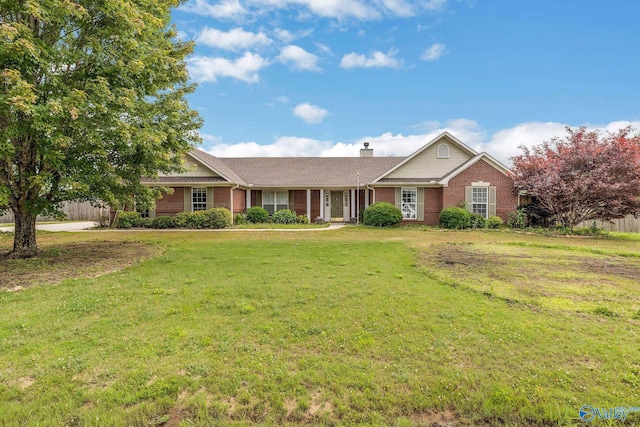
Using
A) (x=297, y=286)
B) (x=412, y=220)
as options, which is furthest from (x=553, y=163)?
(x=297, y=286)

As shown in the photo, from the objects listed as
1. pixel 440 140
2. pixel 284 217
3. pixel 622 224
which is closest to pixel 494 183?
pixel 440 140

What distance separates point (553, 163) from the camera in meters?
16.9

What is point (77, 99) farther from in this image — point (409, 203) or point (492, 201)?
point (492, 201)

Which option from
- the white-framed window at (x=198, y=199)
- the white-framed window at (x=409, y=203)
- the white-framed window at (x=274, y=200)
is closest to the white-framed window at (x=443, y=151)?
the white-framed window at (x=409, y=203)

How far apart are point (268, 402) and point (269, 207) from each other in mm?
20948

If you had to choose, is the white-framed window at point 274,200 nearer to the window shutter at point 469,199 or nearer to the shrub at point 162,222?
the shrub at point 162,222

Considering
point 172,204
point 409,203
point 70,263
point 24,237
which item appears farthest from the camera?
point 409,203

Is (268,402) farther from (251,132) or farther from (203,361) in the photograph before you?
(251,132)

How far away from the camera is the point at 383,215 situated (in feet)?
63.1

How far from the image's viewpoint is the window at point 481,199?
19.2 m

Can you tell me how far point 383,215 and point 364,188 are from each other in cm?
426

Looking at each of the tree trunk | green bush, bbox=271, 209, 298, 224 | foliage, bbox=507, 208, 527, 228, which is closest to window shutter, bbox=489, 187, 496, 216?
foliage, bbox=507, 208, 527, 228

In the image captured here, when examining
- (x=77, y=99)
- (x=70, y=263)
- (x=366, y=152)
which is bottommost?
(x=70, y=263)

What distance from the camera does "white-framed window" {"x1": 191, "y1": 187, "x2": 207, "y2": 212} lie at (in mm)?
20312
